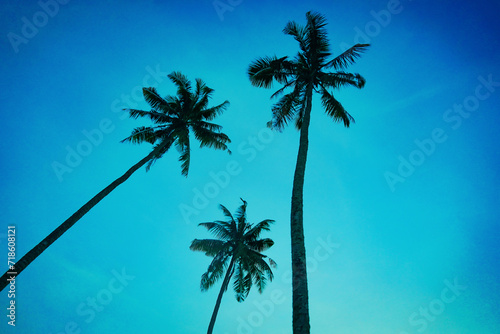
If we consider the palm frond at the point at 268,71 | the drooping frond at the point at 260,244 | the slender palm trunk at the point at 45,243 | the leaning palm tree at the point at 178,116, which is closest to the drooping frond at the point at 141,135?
the leaning palm tree at the point at 178,116

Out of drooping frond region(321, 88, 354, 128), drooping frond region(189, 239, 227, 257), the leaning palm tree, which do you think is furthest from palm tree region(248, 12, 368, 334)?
drooping frond region(189, 239, 227, 257)

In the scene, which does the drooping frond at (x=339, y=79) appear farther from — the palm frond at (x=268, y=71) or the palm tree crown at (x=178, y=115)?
the palm tree crown at (x=178, y=115)

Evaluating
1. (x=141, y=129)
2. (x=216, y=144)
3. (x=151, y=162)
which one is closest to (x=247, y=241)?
(x=216, y=144)

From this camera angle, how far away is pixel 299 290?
6039 millimetres

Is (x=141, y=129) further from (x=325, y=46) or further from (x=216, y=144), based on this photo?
(x=325, y=46)

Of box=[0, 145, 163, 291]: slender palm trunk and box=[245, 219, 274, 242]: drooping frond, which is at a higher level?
box=[245, 219, 274, 242]: drooping frond

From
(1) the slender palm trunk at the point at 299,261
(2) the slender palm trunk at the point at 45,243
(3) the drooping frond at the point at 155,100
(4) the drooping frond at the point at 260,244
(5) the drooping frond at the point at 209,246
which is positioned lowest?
(2) the slender palm trunk at the point at 45,243

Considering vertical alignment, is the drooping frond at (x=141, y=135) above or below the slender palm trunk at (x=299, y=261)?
above

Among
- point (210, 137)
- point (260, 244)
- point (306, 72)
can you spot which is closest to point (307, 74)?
point (306, 72)

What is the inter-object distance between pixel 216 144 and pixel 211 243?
7.18 m

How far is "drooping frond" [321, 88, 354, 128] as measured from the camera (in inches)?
507

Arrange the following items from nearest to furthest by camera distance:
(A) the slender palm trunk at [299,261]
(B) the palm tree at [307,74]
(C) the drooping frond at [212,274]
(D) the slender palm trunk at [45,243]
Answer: (A) the slender palm trunk at [299,261] < (D) the slender palm trunk at [45,243] < (B) the palm tree at [307,74] < (C) the drooping frond at [212,274]

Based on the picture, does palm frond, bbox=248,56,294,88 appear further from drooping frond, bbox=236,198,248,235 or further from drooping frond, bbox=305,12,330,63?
drooping frond, bbox=236,198,248,235

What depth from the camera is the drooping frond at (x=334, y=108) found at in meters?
12.9
